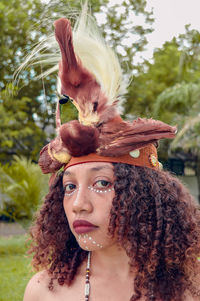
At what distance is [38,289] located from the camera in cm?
222

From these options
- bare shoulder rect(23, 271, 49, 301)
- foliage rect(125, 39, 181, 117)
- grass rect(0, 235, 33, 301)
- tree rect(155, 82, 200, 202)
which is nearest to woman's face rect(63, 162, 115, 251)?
bare shoulder rect(23, 271, 49, 301)

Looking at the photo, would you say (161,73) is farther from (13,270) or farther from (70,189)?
(70,189)

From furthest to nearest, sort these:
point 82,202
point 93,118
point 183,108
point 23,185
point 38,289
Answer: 1. point 183,108
2. point 23,185
3. point 38,289
4. point 93,118
5. point 82,202

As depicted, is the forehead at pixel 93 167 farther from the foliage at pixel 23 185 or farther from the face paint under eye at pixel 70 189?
the foliage at pixel 23 185

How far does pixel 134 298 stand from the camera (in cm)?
200

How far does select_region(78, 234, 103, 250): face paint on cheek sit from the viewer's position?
78.7 inches

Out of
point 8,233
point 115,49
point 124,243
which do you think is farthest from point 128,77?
point 8,233

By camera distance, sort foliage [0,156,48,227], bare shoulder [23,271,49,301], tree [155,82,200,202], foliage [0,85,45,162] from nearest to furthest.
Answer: bare shoulder [23,271,49,301] < foliage [0,156,48,227] < foliage [0,85,45,162] < tree [155,82,200,202]

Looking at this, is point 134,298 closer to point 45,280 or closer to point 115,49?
point 45,280

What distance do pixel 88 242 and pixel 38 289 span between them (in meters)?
0.46

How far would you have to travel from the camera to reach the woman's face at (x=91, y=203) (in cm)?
198

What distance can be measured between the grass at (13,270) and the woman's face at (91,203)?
3.70m

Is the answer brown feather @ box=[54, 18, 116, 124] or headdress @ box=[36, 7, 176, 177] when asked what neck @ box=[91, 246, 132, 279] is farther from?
brown feather @ box=[54, 18, 116, 124]

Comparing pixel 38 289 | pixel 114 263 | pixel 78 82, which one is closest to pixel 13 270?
pixel 38 289
